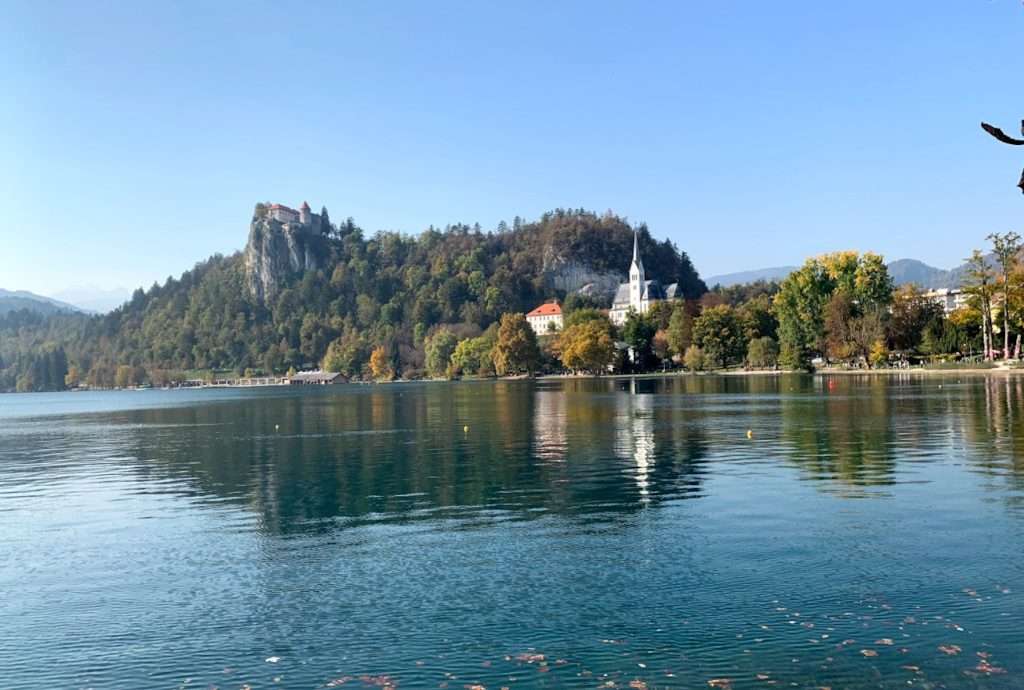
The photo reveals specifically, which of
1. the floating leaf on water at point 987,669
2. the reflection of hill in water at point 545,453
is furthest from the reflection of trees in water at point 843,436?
the floating leaf on water at point 987,669

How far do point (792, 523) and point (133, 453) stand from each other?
45.2 m

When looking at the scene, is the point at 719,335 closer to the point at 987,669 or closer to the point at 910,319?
the point at 910,319

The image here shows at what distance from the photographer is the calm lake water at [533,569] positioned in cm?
1516

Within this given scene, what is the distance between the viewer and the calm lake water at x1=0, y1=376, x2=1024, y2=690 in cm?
1516

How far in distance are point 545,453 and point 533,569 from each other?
25.2 meters

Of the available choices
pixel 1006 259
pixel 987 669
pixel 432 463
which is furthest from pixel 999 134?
pixel 1006 259

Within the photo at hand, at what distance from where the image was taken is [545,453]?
153ft

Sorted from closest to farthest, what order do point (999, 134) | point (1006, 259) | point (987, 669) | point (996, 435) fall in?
point (999, 134), point (987, 669), point (996, 435), point (1006, 259)

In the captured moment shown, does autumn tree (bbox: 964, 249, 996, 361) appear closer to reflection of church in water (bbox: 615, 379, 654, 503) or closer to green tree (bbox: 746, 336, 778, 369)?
green tree (bbox: 746, 336, 778, 369)

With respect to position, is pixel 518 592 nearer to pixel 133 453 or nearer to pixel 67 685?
pixel 67 685

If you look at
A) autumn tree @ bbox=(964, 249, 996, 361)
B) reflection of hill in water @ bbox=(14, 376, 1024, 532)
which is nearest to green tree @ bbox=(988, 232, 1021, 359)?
autumn tree @ bbox=(964, 249, 996, 361)

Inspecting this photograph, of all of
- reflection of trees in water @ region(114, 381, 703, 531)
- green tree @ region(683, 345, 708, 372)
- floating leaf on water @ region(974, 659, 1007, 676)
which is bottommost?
floating leaf on water @ region(974, 659, 1007, 676)

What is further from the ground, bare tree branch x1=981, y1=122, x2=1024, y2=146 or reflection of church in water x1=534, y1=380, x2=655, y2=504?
bare tree branch x1=981, y1=122, x2=1024, y2=146

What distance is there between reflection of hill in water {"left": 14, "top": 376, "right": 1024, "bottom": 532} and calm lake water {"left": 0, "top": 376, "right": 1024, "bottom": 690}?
32 centimetres
